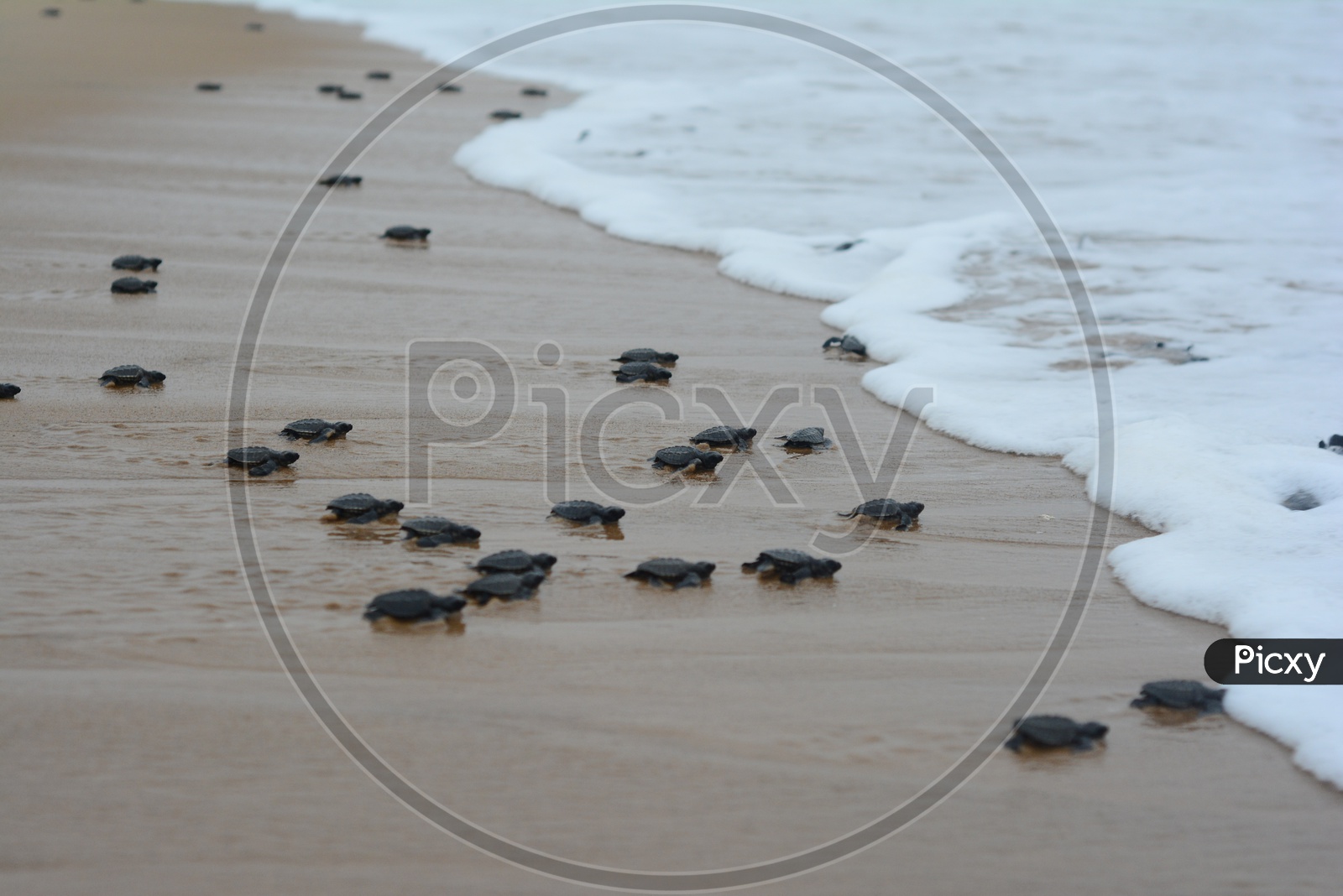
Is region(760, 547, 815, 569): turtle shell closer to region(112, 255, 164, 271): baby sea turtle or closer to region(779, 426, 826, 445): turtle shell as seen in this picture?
region(779, 426, 826, 445): turtle shell

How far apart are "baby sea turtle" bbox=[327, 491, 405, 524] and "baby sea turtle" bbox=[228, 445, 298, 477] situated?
356mm

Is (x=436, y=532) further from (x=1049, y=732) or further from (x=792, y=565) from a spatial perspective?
(x=1049, y=732)

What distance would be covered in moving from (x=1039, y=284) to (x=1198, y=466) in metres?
2.50

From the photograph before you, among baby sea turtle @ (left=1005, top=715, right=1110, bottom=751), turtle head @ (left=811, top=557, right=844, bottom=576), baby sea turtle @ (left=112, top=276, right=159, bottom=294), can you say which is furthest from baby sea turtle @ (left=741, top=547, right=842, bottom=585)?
baby sea turtle @ (left=112, top=276, right=159, bottom=294)

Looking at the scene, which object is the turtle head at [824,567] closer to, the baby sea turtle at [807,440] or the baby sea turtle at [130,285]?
the baby sea turtle at [807,440]

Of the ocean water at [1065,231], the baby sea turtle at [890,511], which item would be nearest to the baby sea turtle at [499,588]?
the baby sea turtle at [890,511]

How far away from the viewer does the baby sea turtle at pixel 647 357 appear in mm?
4652

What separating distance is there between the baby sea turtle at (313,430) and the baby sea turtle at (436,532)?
789 mm

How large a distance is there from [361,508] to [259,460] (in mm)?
493

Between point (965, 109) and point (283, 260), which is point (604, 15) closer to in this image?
point (965, 109)

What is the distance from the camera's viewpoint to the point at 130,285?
16.9ft

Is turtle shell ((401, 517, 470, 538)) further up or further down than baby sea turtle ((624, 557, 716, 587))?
further up

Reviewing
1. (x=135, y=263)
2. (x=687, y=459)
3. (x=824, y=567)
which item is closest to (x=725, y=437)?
(x=687, y=459)

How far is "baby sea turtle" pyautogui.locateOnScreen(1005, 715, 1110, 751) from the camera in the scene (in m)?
2.46
